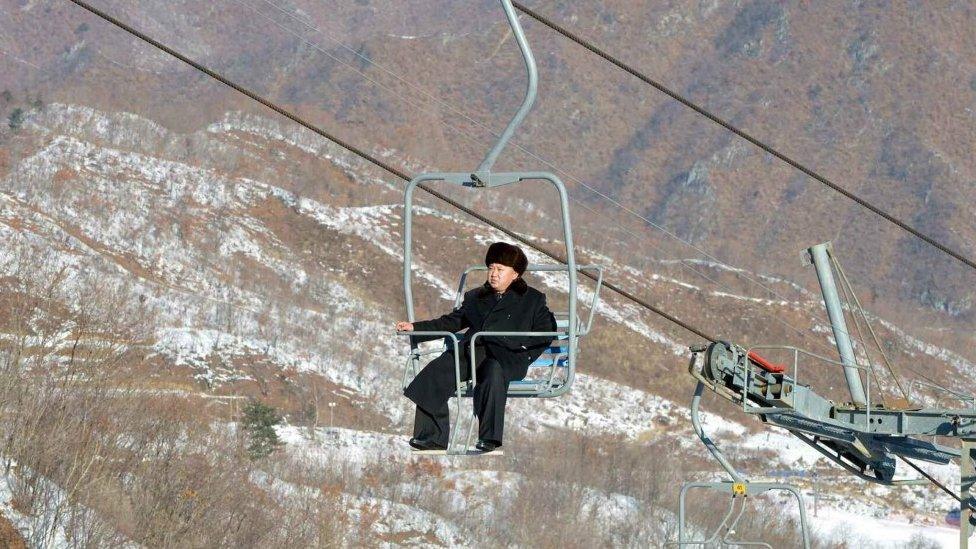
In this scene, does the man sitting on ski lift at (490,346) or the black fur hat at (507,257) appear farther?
the black fur hat at (507,257)

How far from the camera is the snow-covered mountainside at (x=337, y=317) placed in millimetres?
45625

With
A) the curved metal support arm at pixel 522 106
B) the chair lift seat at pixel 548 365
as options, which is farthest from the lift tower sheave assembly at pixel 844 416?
the curved metal support arm at pixel 522 106

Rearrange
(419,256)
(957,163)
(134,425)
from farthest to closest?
(957,163), (419,256), (134,425)

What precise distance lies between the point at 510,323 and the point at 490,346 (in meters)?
0.17

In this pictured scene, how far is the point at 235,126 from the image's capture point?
9194 centimetres

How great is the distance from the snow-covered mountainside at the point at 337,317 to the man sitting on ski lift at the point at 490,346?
29642mm

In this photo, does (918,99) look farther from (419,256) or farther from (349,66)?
(419,256)

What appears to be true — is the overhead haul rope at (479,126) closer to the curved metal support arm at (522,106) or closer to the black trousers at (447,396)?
the black trousers at (447,396)

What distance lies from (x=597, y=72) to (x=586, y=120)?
7015 mm

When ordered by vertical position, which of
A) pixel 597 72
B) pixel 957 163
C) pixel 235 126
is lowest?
pixel 235 126

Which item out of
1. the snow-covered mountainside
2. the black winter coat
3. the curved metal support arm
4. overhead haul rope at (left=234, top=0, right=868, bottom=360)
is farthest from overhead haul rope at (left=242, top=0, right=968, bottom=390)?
the curved metal support arm

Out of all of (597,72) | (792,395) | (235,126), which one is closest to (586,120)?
(597,72)

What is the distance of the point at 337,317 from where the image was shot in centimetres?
6438

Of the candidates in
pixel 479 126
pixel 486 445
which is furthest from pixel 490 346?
pixel 479 126
